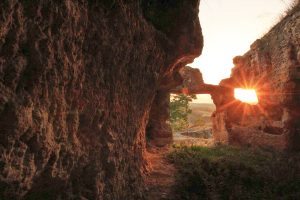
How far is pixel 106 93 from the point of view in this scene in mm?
5336

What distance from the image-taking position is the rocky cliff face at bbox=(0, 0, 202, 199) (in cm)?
306

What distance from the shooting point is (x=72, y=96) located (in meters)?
4.20

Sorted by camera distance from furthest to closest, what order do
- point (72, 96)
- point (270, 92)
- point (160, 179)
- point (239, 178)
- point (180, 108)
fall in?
point (180, 108) < point (270, 92) < point (239, 178) < point (160, 179) < point (72, 96)

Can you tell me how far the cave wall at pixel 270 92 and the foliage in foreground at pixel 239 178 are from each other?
193cm

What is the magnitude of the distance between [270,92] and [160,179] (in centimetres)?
760

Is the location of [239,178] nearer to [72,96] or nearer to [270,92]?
[270,92]

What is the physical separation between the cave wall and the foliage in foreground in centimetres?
193

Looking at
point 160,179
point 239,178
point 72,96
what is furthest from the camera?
point 239,178

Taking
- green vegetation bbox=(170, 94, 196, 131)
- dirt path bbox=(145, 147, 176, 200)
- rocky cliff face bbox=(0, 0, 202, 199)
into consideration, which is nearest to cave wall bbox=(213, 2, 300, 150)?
dirt path bbox=(145, 147, 176, 200)

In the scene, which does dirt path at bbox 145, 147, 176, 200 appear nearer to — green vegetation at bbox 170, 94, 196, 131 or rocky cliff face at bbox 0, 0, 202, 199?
rocky cliff face at bbox 0, 0, 202, 199

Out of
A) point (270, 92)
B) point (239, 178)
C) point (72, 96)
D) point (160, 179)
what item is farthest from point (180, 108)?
point (72, 96)

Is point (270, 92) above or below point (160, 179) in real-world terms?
above

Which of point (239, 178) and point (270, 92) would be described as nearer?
point (239, 178)

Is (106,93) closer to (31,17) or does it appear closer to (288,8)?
(31,17)
